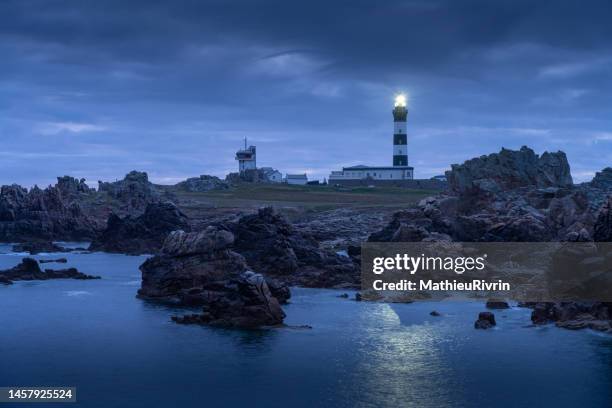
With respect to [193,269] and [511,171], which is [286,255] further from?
[511,171]

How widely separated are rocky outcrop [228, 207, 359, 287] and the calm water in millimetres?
A: 21486

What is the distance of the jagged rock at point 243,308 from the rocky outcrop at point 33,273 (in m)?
46.6

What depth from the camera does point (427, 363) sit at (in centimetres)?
6369

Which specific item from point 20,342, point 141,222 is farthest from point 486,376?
point 141,222

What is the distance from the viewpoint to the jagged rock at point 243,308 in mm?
77625

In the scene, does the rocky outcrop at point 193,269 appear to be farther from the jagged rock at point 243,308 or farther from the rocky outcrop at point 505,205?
the rocky outcrop at point 505,205

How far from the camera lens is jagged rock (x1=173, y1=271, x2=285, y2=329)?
77625mm

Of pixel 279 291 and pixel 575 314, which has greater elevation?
pixel 279 291

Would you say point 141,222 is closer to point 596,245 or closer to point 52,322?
point 52,322

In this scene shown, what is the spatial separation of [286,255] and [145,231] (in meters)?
62.1

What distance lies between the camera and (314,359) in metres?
65.0

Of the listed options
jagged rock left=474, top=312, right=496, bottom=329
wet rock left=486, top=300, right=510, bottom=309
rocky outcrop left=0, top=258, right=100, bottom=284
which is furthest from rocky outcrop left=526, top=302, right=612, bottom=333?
rocky outcrop left=0, top=258, right=100, bottom=284

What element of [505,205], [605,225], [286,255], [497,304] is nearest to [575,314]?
[605,225]

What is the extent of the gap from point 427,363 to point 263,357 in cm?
1422
